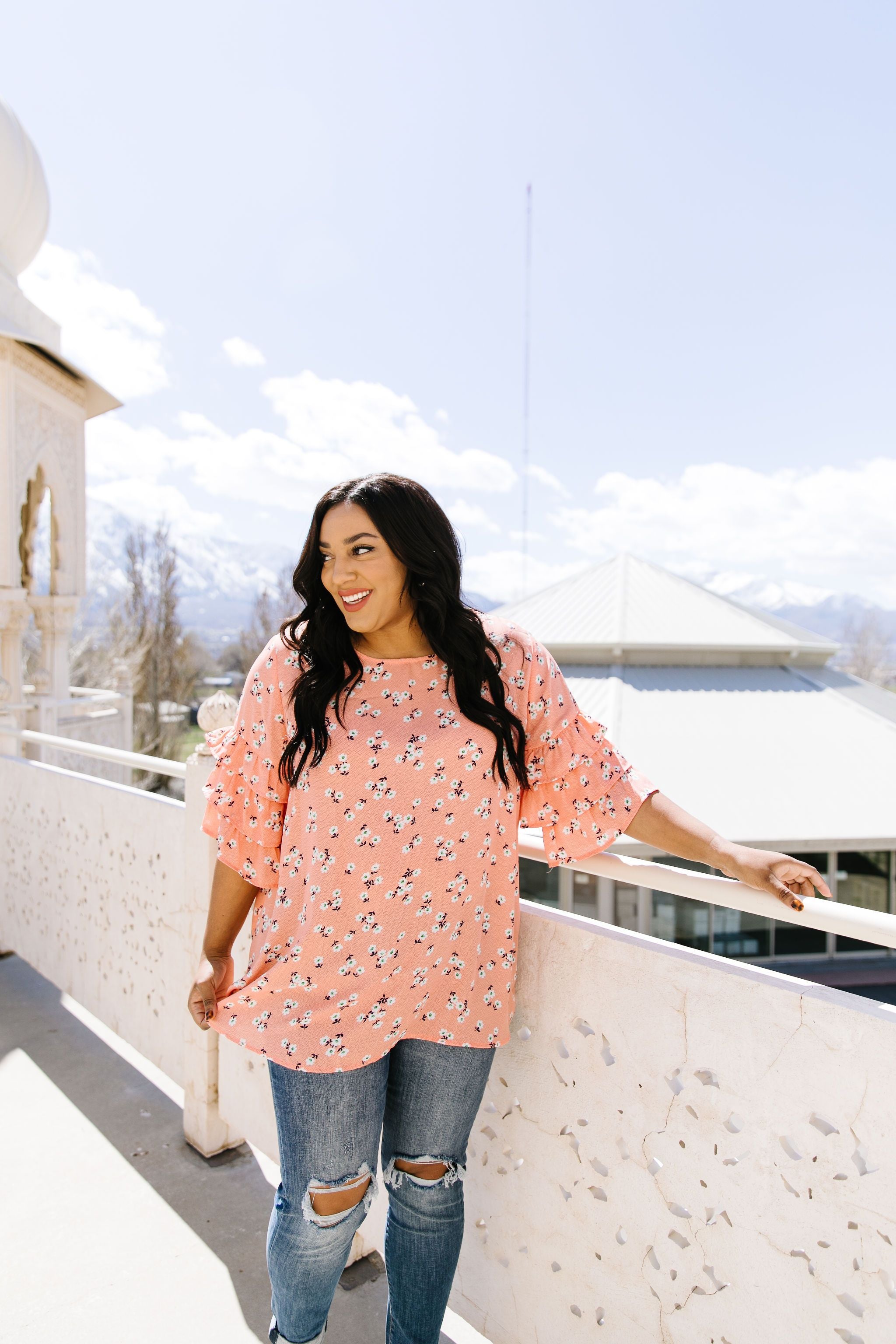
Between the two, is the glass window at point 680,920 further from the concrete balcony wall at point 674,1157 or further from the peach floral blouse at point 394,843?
the peach floral blouse at point 394,843

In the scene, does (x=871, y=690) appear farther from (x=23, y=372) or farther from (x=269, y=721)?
(x=269, y=721)

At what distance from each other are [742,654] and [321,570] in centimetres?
1257

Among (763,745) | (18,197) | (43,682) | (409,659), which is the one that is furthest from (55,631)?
(409,659)

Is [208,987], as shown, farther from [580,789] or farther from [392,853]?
[580,789]

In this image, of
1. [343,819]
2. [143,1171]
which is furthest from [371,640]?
[143,1171]

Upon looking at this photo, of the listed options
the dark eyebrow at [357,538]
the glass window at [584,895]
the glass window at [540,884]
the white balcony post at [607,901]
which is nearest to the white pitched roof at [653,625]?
the glass window at [540,884]

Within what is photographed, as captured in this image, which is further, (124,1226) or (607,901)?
(607,901)

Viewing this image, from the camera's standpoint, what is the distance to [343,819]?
123 centimetres

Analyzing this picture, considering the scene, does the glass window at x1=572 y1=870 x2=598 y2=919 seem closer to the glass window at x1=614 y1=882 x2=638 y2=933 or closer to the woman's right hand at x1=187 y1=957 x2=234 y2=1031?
the glass window at x1=614 y1=882 x2=638 y2=933

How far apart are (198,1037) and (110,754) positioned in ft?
3.12

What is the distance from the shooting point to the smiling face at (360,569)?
1.29 m

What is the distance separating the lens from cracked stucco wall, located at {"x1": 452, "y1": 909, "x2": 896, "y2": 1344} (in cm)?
105

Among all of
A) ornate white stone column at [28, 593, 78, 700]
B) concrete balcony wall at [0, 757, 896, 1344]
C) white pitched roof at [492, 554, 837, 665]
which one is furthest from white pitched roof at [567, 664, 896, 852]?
concrete balcony wall at [0, 757, 896, 1344]

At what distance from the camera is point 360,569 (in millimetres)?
1284
